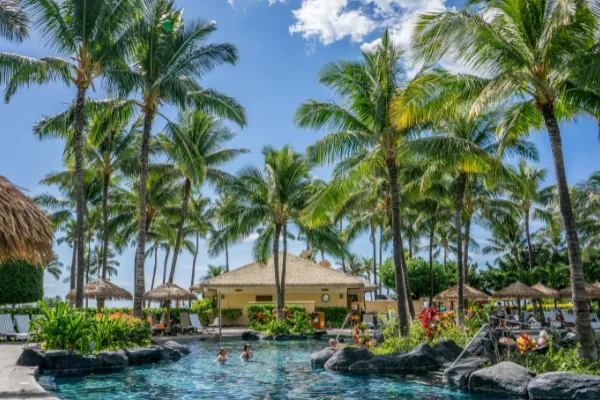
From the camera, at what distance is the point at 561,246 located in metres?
44.9

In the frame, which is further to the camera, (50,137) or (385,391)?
(50,137)

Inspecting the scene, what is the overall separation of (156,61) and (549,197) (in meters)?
29.7

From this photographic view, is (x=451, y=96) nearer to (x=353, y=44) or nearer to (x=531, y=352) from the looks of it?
(x=353, y=44)

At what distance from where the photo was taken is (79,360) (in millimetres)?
13430

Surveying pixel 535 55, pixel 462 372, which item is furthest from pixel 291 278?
pixel 535 55

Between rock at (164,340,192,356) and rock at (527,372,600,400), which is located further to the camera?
rock at (164,340,192,356)

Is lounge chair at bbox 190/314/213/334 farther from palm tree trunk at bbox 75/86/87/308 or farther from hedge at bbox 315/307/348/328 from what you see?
palm tree trunk at bbox 75/86/87/308

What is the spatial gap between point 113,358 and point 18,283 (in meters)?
13.0

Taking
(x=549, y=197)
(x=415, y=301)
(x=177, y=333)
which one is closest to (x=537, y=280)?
(x=549, y=197)

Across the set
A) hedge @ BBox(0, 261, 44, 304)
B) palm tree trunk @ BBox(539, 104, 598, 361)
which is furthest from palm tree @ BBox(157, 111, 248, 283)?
palm tree trunk @ BBox(539, 104, 598, 361)

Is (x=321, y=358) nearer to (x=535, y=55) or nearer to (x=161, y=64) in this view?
(x=535, y=55)

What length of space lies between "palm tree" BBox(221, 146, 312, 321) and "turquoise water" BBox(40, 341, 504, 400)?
416 inches

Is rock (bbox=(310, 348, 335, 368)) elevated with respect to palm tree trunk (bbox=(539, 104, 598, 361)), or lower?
lower

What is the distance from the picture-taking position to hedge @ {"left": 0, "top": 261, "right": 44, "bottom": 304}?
24.3m
